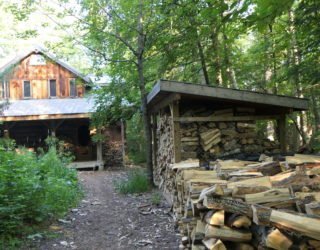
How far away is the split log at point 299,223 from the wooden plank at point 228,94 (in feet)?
16.2

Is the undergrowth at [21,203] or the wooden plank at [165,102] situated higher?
the wooden plank at [165,102]

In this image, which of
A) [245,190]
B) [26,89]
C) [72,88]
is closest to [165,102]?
[245,190]

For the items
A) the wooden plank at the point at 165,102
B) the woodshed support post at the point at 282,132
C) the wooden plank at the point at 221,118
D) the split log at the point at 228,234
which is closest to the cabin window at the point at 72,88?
the wooden plank at the point at 165,102

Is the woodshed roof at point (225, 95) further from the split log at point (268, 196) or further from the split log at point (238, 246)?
the split log at point (238, 246)

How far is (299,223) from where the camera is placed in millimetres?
2678

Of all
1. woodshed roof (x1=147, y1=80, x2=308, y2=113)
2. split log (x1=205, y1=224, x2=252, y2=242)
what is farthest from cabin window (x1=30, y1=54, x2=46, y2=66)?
split log (x1=205, y1=224, x2=252, y2=242)

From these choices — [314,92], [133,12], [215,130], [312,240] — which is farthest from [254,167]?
[133,12]

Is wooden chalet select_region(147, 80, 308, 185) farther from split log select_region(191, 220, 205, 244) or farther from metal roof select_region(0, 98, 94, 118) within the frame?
metal roof select_region(0, 98, 94, 118)

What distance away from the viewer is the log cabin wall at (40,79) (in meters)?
21.2

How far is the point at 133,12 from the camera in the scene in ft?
39.1

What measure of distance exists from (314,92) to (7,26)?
26800mm

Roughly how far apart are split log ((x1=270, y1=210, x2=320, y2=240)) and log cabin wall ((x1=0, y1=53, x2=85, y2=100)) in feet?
63.6

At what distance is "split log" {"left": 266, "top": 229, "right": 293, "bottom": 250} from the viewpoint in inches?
106

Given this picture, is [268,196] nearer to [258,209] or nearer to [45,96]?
[258,209]
